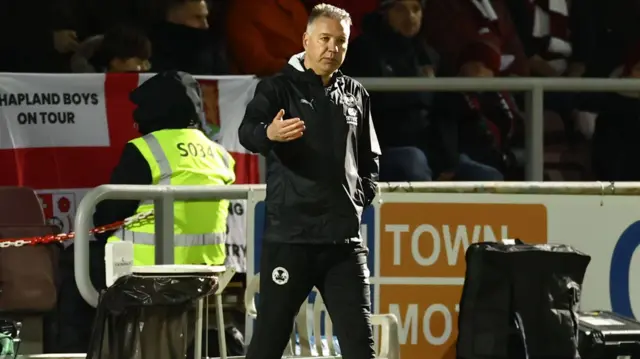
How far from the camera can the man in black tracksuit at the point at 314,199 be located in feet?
18.2

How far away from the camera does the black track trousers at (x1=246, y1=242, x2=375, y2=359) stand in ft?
18.3

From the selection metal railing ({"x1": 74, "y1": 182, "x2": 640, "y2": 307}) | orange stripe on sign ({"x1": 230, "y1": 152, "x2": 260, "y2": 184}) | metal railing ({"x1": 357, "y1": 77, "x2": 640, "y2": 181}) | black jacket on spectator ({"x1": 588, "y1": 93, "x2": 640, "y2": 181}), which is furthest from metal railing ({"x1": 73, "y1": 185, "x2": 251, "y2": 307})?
black jacket on spectator ({"x1": 588, "y1": 93, "x2": 640, "y2": 181})

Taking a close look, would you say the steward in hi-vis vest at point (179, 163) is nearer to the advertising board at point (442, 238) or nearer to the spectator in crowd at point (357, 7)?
the advertising board at point (442, 238)

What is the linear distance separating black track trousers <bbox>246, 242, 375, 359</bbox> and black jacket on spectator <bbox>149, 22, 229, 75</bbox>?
3281mm

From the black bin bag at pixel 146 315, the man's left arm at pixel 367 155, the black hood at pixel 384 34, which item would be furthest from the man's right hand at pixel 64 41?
the man's left arm at pixel 367 155

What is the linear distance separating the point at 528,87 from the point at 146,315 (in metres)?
3.40

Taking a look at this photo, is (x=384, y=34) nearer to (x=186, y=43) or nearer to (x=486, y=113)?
(x=486, y=113)

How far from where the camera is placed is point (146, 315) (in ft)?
20.1

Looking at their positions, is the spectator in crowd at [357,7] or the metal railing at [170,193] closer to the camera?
the metal railing at [170,193]

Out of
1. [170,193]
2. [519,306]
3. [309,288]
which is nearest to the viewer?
[309,288]

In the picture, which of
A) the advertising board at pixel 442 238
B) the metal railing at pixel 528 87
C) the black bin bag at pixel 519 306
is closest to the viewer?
the black bin bag at pixel 519 306

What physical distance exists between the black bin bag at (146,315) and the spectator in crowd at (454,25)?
404cm

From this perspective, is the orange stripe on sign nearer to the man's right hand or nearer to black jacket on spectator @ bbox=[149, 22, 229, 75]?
black jacket on spectator @ bbox=[149, 22, 229, 75]

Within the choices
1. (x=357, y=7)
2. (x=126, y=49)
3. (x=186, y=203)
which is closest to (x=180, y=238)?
(x=186, y=203)
